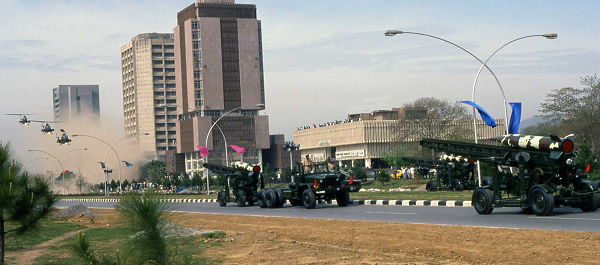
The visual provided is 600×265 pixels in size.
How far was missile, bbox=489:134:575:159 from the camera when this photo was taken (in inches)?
640

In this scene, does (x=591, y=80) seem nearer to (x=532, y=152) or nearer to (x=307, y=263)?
(x=532, y=152)

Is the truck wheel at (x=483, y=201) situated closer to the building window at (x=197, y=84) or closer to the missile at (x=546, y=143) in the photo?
the missile at (x=546, y=143)

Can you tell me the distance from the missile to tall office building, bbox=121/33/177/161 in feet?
562

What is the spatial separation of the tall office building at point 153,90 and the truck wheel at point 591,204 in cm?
17209

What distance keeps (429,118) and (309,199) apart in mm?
59115

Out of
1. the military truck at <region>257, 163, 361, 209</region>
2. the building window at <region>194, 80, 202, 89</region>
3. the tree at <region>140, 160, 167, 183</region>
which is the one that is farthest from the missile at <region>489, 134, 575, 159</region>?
the building window at <region>194, 80, 202, 89</region>

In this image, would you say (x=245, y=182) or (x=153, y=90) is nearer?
(x=245, y=182)

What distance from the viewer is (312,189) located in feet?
88.6

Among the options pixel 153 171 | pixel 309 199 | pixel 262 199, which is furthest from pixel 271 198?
pixel 153 171

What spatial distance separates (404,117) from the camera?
286ft

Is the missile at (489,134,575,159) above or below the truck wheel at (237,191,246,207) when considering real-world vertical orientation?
above

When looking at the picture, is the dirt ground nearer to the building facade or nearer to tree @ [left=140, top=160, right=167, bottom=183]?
the building facade

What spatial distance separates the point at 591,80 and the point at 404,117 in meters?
28.9

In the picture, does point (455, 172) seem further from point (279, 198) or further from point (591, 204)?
point (591, 204)
